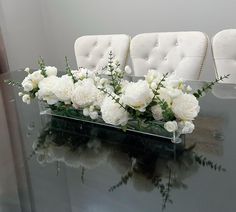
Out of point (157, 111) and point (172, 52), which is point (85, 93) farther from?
point (172, 52)

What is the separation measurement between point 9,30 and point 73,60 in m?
0.69

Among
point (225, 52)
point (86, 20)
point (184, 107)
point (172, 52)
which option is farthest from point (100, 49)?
point (184, 107)

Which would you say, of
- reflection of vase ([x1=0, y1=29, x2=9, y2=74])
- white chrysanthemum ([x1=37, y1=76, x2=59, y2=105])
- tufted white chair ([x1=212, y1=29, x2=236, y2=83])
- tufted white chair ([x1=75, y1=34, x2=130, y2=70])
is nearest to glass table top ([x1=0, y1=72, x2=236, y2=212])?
white chrysanthemum ([x1=37, y1=76, x2=59, y2=105])

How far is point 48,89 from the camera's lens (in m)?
1.05

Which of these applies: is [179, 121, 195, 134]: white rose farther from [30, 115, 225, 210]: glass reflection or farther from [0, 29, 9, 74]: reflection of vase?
[0, 29, 9, 74]: reflection of vase

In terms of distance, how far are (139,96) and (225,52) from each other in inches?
36.9

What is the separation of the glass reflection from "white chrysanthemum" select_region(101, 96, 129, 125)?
8 cm

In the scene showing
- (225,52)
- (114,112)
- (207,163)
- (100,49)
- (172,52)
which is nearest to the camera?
(207,163)

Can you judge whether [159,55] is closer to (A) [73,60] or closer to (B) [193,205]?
Result: (B) [193,205]

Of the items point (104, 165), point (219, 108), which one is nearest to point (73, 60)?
point (219, 108)

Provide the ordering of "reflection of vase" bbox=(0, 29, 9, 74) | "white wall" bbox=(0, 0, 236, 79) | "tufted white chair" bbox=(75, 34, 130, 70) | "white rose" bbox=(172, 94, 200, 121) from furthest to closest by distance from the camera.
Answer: "reflection of vase" bbox=(0, 29, 9, 74) → "white wall" bbox=(0, 0, 236, 79) → "tufted white chair" bbox=(75, 34, 130, 70) → "white rose" bbox=(172, 94, 200, 121)

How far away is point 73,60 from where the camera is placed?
10.8 feet

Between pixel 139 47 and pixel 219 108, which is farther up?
pixel 139 47

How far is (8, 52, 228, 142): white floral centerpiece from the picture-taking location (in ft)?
2.72
